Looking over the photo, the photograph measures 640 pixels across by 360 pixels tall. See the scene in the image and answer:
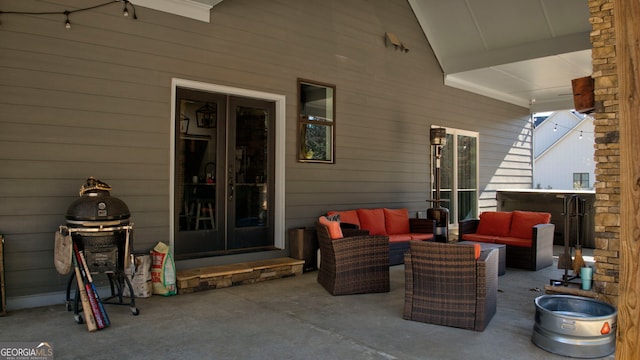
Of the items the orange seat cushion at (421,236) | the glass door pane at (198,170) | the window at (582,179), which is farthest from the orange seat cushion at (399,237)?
the window at (582,179)

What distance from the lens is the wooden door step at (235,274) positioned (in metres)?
4.88

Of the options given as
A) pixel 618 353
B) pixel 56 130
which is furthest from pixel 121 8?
pixel 618 353

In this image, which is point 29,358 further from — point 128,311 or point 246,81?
point 246,81

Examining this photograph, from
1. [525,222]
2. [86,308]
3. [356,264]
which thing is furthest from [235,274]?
[525,222]

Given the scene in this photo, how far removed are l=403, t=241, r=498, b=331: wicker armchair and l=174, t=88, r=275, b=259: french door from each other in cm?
266

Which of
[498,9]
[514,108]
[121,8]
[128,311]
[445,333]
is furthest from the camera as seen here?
[514,108]

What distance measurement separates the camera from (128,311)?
13.7 ft

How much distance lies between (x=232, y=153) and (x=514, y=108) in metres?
7.73

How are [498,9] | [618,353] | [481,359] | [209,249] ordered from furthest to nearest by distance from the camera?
[498,9] → [209,249] → [481,359] → [618,353]

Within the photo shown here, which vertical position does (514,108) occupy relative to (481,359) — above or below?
above

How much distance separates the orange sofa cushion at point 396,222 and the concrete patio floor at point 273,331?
2365 mm

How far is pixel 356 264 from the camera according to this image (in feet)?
15.8

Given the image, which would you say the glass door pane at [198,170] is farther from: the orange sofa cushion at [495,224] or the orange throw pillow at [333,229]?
the orange sofa cushion at [495,224]

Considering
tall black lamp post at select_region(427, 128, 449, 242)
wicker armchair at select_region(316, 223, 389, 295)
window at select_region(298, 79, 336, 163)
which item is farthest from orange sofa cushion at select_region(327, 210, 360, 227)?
wicker armchair at select_region(316, 223, 389, 295)
